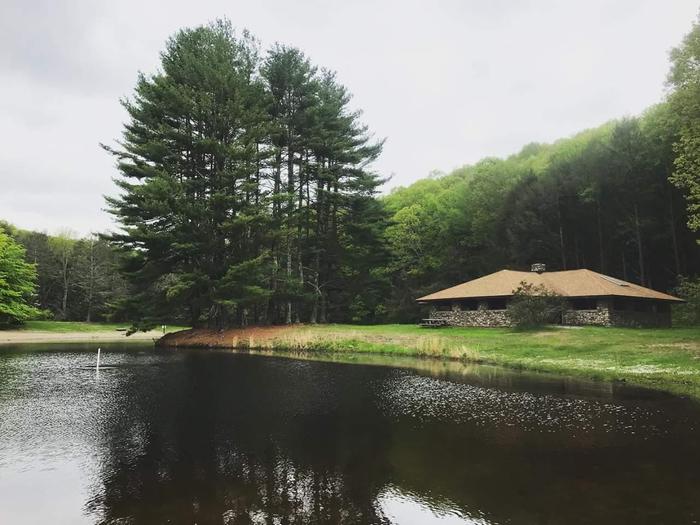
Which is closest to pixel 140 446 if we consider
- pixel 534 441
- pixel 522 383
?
pixel 534 441

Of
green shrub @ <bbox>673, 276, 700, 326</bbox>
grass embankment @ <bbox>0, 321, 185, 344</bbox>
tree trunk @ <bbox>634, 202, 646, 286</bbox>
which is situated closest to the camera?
green shrub @ <bbox>673, 276, 700, 326</bbox>

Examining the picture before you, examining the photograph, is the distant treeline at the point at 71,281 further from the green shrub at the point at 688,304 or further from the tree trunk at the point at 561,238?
the green shrub at the point at 688,304

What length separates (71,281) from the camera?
7444 centimetres

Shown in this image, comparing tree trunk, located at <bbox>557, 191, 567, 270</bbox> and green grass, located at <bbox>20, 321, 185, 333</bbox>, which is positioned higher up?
tree trunk, located at <bbox>557, 191, 567, 270</bbox>

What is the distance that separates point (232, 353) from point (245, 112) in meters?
19.4

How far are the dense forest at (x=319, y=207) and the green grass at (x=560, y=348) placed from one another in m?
7.38

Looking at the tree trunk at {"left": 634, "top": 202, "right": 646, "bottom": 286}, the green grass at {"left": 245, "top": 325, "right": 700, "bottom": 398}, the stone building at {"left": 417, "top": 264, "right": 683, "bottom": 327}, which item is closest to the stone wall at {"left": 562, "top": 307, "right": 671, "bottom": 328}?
the stone building at {"left": 417, "top": 264, "right": 683, "bottom": 327}

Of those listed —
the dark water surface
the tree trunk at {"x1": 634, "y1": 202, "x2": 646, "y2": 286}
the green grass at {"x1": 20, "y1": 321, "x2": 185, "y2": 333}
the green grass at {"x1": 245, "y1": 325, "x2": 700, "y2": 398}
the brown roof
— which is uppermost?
the tree trunk at {"x1": 634, "y1": 202, "x2": 646, "y2": 286}

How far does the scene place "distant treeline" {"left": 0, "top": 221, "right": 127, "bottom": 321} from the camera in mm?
72375

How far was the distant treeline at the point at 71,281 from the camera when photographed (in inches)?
2849

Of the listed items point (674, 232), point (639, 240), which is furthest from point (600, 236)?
point (674, 232)

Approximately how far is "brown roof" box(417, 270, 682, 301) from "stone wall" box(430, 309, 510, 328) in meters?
1.41

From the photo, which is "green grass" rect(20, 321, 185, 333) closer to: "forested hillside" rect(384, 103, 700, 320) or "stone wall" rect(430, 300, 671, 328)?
"forested hillside" rect(384, 103, 700, 320)

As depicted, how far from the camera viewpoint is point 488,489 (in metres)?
8.01
